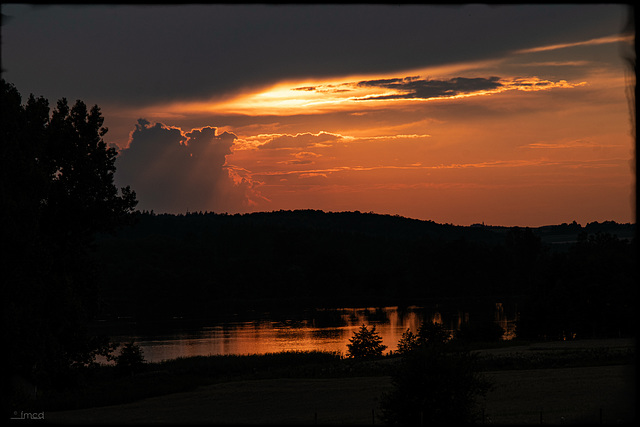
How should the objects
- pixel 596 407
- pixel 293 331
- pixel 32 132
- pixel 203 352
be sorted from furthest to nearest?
1. pixel 293 331
2. pixel 203 352
3. pixel 596 407
4. pixel 32 132

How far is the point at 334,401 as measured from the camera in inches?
1515

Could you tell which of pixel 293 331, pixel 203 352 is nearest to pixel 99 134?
pixel 203 352

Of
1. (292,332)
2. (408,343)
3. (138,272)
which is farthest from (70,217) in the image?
(138,272)

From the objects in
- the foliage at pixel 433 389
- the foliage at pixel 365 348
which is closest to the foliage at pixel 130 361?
the foliage at pixel 365 348

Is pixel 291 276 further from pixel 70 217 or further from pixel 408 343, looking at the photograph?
pixel 70 217

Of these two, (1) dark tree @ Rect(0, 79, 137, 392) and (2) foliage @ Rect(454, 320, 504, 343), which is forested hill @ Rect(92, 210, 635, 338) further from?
(1) dark tree @ Rect(0, 79, 137, 392)

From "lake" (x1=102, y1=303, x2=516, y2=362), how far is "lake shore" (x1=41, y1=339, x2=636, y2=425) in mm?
23066

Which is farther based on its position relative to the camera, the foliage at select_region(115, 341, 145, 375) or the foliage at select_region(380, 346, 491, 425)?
the foliage at select_region(115, 341, 145, 375)

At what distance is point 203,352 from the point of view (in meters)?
69.6

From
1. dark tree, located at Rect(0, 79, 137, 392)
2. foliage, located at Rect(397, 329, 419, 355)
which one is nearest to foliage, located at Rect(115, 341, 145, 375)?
foliage, located at Rect(397, 329, 419, 355)

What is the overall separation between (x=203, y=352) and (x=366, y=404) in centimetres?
3637

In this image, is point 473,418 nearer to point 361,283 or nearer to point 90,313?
point 90,313

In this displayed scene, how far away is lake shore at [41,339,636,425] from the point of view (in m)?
30.8

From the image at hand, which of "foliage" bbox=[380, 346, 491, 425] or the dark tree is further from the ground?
the dark tree
